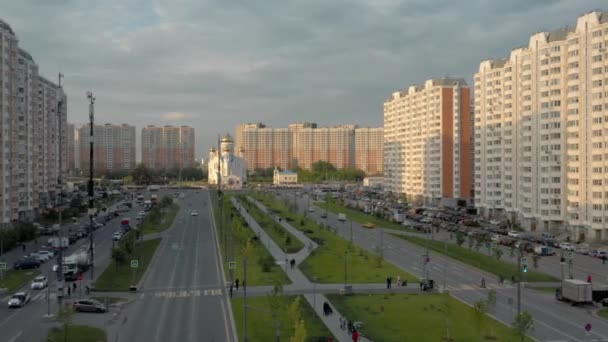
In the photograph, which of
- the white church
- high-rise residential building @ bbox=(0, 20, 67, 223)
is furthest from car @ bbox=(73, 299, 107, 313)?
the white church

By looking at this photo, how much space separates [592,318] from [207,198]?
108485 millimetres

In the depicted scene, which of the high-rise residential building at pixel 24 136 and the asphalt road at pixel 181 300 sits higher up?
the high-rise residential building at pixel 24 136

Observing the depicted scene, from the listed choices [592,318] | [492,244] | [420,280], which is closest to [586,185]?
[492,244]

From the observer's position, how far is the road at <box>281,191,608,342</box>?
29438mm

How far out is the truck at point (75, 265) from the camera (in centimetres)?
4392

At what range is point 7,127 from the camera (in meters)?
71.5

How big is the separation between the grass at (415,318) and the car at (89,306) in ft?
41.0

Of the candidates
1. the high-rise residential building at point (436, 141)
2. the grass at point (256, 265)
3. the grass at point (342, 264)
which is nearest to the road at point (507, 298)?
the grass at point (342, 264)

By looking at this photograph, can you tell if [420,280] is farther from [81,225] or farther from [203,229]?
[81,225]

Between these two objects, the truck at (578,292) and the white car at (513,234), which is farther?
the white car at (513,234)

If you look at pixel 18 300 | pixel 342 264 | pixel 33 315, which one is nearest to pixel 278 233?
pixel 342 264

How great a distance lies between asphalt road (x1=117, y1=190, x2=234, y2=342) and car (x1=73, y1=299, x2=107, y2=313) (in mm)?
1417

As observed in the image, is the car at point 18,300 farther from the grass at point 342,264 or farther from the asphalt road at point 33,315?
the grass at point 342,264

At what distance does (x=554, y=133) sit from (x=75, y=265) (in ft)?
172
